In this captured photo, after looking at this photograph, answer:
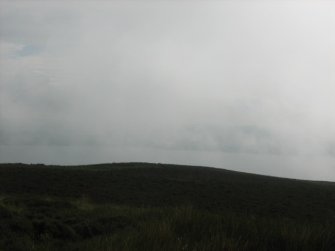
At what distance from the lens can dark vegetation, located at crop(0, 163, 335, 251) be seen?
9.66m

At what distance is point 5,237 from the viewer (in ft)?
35.6

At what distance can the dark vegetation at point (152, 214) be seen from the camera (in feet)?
31.7

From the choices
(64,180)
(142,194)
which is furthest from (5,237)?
(64,180)

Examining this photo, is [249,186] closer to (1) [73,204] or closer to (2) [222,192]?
(2) [222,192]

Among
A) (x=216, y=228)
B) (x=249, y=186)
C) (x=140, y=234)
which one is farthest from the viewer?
(x=249, y=186)

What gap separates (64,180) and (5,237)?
1814cm

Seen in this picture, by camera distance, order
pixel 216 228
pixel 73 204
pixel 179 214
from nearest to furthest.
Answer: pixel 216 228
pixel 179 214
pixel 73 204

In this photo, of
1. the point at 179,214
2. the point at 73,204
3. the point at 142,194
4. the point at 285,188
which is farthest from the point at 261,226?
the point at 285,188

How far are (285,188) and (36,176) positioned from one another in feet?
55.4

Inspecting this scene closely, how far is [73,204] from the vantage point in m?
18.1

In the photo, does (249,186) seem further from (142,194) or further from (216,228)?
(216,228)

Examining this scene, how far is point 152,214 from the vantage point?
1405cm

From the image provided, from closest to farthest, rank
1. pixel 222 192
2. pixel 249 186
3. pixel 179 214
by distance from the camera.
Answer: pixel 179 214 → pixel 222 192 → pixel 249 186

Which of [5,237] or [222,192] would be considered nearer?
[5,237]
